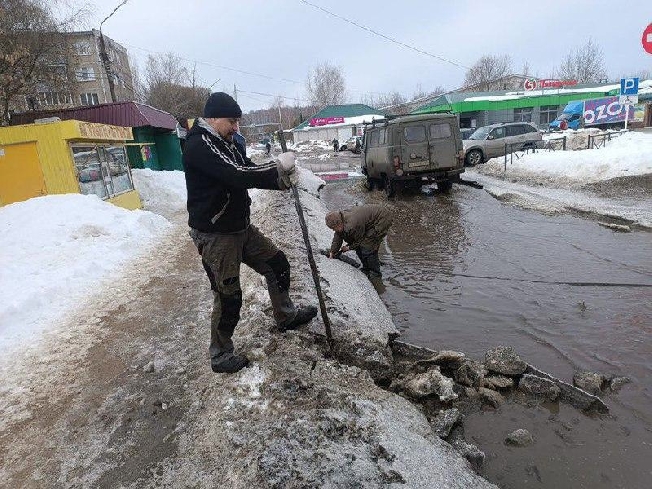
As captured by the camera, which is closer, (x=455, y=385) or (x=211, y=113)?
(x=211, y=113)

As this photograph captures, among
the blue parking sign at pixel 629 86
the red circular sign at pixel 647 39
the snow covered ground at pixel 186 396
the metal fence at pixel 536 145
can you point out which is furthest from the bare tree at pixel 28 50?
the blue parking sign at pixel 629 86

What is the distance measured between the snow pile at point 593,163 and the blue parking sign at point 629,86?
5.22 feet

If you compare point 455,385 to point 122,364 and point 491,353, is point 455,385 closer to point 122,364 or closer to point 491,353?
point 491,353

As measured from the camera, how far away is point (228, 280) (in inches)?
131

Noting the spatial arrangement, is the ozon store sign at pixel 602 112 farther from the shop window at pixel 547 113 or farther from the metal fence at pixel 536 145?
the shop window at pixel 547 113

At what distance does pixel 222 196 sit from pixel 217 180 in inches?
4.8

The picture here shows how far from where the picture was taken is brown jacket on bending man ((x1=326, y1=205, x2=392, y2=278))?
638cm

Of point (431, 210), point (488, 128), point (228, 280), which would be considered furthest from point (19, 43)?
point (488, 128)

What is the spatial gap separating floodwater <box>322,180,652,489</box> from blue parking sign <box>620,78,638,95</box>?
10030 mm

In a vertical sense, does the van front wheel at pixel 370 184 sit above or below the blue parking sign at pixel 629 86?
below

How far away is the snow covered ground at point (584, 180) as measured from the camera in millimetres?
10109

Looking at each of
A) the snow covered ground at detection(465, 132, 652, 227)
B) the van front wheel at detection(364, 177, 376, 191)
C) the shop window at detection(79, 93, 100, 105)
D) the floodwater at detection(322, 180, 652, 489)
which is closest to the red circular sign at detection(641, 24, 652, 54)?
the snow covered ground at detection(465, 132, 652, 227)

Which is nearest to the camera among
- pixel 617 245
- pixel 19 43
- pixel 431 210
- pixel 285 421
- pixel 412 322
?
pixel 285 421

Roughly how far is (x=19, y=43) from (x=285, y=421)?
58.5 feet
